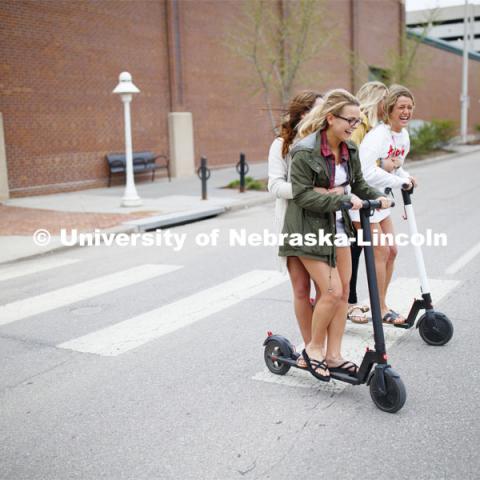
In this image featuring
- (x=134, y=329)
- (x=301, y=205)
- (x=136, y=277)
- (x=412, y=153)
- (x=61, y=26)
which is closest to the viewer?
(x=301, y=205)

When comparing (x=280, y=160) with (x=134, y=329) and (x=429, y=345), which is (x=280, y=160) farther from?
(x=134, y=329)

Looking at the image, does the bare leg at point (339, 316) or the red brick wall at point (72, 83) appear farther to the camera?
the red brick wall at point (72, 83)

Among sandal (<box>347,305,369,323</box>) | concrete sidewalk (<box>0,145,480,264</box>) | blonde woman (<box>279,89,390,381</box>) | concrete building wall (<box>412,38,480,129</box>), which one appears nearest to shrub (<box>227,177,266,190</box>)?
concrete sidewalk (<box>0,145,480,264</box>)

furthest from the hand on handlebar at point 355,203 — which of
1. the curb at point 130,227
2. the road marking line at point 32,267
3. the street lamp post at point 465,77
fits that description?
the street lamp post at point 465,77

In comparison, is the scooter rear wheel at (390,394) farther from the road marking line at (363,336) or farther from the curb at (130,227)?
the curb at (130,227)

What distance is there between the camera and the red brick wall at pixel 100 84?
56.6 ft

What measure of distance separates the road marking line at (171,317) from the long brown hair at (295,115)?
6.90 ft

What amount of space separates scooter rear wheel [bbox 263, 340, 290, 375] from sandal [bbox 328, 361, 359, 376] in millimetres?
423

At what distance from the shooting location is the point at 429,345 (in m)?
5.32

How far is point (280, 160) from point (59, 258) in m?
6.32

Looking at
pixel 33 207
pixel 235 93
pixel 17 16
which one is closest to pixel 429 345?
pixel 33 207

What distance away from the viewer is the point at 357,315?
5.97 m

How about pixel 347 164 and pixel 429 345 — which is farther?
pixel 429 345

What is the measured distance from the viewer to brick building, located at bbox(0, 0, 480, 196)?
17266 millimetres
